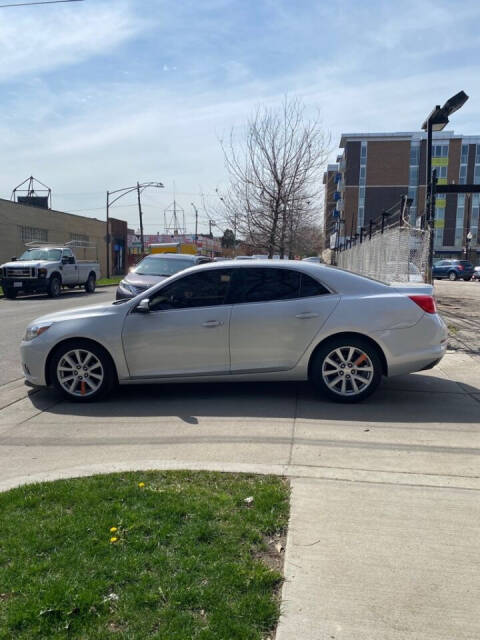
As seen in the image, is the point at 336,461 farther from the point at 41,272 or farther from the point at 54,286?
the point at 54,286

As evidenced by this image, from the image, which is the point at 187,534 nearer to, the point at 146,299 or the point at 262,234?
the point at 146,299

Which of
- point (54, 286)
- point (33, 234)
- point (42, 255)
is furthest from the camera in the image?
point (33, 234)

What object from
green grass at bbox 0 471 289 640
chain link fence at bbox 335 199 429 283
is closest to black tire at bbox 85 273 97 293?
chain link fence at bbox 335 199 429 283

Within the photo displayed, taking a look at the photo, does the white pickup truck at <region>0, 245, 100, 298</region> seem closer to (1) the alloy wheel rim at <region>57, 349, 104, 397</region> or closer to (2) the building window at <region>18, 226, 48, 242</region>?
(2) the building window at <region>18, 226, 48, 242</region>

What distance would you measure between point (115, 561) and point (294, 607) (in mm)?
910

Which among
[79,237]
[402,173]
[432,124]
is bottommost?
[79,237]

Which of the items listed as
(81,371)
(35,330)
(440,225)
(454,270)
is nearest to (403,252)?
(81,371)

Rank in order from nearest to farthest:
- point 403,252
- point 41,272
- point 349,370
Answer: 1. point 349,370
2. point 403,252
3. point 41,272

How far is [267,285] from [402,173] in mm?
76035

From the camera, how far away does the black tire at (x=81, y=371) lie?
603cm

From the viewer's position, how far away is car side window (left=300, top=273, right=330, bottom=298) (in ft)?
19.7

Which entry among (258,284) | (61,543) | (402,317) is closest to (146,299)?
(258,284)

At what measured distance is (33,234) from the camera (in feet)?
126

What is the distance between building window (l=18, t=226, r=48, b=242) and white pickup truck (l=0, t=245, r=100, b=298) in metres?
14.0
